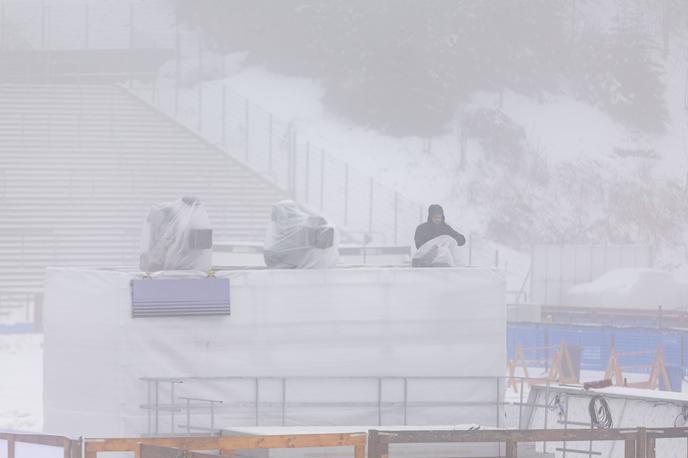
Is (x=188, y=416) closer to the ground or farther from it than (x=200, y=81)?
closer to the ground

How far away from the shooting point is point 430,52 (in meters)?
67.1

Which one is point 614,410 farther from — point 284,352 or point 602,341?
point 602,341

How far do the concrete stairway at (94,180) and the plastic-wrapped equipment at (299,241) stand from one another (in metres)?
25.4

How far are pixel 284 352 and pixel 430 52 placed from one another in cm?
5352

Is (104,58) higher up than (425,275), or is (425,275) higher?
(104,58)

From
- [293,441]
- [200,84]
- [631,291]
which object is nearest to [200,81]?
[200,84]

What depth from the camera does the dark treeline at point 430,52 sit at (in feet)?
209

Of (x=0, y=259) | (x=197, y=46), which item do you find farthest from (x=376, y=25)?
(x=0, y=259)

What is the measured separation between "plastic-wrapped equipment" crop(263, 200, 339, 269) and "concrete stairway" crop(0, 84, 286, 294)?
25359 mm

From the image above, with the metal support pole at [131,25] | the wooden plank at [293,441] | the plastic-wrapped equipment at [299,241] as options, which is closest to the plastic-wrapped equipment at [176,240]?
the plastic-wrapped equipment at [299,241]

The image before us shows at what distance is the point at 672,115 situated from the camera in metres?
69.0

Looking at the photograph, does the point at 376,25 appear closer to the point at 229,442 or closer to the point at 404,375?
the point at 404,375

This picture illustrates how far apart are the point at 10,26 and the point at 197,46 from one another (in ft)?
30.1

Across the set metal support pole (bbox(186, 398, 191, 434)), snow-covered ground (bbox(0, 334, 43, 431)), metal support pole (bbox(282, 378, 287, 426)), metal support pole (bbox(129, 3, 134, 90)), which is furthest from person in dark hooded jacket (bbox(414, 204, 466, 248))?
metal support pole (bbox(129, 3, 134, 90))
